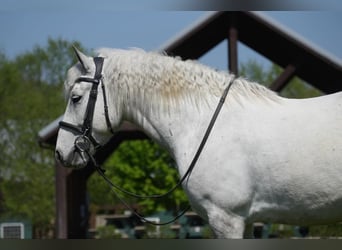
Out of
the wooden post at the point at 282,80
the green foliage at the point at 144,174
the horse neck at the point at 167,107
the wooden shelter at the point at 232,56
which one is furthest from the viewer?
the green foliage at the point at 144,174

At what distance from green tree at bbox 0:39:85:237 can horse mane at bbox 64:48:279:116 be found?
15.4 metres

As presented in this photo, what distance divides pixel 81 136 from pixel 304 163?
1.53 meters

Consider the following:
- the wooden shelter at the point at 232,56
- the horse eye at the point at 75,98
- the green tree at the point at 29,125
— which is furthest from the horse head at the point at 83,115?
the green tree at the point at 29,125

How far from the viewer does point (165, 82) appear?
3.53 meters

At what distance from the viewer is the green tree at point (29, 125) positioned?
19.4m

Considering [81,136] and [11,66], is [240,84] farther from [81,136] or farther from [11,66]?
[11,66]

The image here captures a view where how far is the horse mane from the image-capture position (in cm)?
341

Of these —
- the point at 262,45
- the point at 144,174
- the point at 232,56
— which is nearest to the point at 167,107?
the point at 232,56

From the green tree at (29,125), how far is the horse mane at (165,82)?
608 inches

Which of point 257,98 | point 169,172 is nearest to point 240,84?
point 257,98

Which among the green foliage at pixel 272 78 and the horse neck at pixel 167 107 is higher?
the horse neck at pixel 167 107

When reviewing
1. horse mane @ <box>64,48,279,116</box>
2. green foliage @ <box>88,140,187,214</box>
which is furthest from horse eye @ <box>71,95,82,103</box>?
green foliage @ <box>88,140,187,214</box>

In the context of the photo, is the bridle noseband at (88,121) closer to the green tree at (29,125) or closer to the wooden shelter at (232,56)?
Answer: the wooden shelter at (232,56)

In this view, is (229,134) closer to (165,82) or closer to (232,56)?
(165,82)
